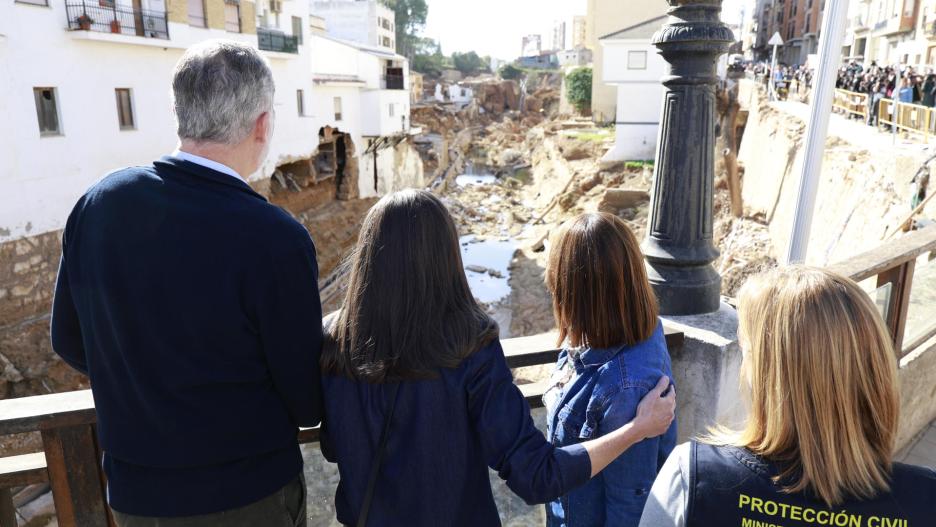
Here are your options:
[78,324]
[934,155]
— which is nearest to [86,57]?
[78,324]

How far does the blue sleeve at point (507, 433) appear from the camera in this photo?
1.63m

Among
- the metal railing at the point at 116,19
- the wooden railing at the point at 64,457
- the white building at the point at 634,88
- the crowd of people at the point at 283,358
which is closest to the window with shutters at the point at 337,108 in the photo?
the metal railing at the point at 116,19

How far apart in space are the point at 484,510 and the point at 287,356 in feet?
2.26

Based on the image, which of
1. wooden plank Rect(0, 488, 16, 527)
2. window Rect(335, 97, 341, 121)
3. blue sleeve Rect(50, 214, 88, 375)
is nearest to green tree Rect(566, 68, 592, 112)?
window Rect(335, 97, 341, 121)

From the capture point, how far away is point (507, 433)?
1.63 m

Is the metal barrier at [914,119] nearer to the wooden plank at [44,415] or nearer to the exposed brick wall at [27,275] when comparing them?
the wooden plank at [44,415]

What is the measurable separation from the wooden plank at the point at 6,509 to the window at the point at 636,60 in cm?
3247

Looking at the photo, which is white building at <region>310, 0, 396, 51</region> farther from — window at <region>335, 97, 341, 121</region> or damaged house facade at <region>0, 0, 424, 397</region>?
damaged house facade at <region>0, 0, 424, 397</region>

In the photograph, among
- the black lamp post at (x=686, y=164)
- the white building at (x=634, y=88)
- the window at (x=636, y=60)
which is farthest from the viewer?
the window at (x=636, y=60)

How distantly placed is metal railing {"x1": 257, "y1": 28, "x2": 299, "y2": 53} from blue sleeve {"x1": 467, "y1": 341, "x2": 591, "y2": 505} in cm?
1941

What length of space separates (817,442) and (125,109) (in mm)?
16008

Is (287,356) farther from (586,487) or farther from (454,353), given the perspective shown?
(586,487)

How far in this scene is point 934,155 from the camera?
35.6 ft

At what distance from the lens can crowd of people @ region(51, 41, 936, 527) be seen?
149cm
